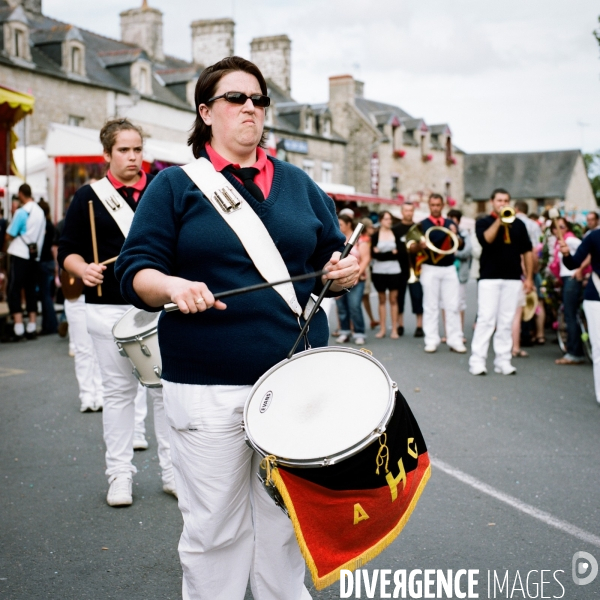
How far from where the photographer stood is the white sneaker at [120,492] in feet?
16.0

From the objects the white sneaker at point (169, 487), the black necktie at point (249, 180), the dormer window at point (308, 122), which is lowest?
the white sneaker at point (169, 487)

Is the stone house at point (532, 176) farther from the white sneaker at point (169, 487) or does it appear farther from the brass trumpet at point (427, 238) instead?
the white sneaker at point (169, 487)

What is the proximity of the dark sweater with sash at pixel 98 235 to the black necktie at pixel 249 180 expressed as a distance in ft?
6.67

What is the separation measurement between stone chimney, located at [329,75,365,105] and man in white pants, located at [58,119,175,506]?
4520 centimetres

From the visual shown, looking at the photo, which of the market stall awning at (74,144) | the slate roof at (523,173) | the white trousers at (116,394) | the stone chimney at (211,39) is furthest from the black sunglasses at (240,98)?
the slate roof at (523,173)

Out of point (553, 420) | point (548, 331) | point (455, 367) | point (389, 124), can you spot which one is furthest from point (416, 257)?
point (389, 124)

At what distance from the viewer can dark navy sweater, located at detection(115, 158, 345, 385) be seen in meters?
2.85

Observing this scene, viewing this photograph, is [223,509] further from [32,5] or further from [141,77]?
[32,5]

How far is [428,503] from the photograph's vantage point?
5004 mm

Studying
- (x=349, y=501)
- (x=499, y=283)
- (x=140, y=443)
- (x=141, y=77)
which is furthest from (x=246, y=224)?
(x=141, y=77)

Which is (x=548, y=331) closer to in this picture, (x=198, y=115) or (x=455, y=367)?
(x=455, y=367)

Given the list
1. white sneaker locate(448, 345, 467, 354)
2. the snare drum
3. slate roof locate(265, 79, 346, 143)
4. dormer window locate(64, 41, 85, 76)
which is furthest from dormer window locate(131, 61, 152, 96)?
the snare drum

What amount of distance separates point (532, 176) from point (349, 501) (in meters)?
73.9

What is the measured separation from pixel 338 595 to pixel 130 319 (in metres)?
1.79
